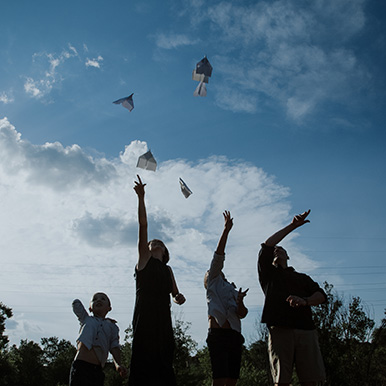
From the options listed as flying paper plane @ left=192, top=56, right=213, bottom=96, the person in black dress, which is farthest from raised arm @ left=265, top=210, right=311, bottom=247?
flying paper plane @ left=192, top=56, right=213, bottom=96

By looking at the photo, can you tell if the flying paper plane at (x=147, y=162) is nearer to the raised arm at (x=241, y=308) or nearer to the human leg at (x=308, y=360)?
the raised arm at (x=241, y=308)

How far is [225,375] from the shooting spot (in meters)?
3.50

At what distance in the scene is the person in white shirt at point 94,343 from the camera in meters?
3.77

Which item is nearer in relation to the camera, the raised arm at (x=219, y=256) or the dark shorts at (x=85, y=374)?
the dark shorts at (x=85, y=374)

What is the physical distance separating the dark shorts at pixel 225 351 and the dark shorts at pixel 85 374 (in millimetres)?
1203

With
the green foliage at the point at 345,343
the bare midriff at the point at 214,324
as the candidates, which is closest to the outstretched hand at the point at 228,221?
the bare midriff at the point at 214,324

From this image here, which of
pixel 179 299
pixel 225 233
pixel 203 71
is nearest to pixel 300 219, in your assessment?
pixel 225 233

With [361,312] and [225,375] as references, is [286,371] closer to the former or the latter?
[225,375]

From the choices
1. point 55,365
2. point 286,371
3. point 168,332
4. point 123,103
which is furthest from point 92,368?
point 55,365

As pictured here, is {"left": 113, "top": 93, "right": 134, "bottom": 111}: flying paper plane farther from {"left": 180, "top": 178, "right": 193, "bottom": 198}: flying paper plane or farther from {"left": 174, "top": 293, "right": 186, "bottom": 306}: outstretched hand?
{"left": 174, "top": 293, "right": 186, "bottom": 306}: outstretched hand

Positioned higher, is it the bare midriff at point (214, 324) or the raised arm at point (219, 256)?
the raised arm at point (219, 256)

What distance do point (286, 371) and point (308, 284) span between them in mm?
961

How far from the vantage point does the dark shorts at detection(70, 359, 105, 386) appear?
3.70 m

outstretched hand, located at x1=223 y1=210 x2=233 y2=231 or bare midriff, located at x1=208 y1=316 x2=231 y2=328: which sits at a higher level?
outstretched hand, located at x1=223 y1=210 x2=233 y2=231
